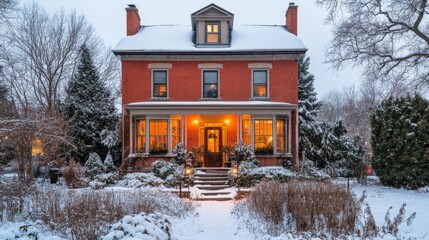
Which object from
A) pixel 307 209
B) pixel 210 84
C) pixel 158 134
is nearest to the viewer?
pixel 307 209

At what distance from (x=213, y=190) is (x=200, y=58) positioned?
783 centimetres

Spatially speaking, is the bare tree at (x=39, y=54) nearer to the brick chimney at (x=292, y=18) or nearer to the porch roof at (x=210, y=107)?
the porch roof at (x=210, y=107)

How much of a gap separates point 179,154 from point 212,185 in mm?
2601

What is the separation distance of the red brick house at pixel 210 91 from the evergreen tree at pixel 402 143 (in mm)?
4849

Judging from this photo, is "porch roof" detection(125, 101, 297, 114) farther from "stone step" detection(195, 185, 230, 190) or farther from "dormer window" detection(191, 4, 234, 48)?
"stone step" detection(195, 185, 230, 190)

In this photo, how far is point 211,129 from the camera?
2055cm

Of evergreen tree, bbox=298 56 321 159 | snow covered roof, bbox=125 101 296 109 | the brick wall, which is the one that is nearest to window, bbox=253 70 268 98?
the brick wall

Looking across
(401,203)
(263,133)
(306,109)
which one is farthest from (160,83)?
(401,203)

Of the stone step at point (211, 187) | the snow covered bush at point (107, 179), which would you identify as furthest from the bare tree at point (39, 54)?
the stone step at point (211, 187)

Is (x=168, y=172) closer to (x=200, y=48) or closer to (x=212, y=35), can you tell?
(x=200, y=48)

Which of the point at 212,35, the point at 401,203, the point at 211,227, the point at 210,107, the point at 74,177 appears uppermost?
the point at 212,35

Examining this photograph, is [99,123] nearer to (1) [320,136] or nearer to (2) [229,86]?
(2) [229,86]

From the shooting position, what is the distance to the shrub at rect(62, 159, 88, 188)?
14913 millimetres

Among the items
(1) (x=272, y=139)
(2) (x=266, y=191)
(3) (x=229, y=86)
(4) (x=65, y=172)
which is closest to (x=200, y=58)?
(3) (x=229, y=86)
